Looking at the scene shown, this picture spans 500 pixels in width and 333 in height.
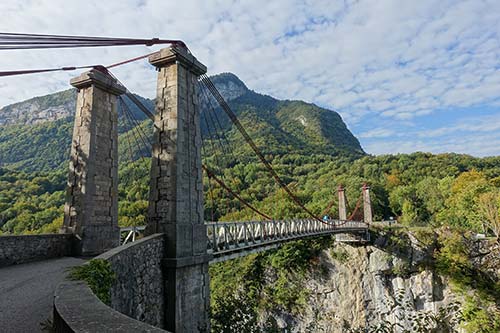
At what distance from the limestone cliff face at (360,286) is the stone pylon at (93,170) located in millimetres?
15592

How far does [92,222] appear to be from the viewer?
759 centimetres

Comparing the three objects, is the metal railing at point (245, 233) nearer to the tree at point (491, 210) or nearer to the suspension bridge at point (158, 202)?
the suspension bridge at point (158, 202)

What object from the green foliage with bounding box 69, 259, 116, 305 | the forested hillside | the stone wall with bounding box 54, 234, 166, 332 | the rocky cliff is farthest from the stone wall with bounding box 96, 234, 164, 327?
the rocky cliff

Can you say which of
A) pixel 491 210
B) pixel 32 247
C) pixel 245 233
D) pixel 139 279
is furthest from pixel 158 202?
pixel 491 210

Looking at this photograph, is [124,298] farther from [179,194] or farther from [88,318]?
[88,318]

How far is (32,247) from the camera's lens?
6422mm

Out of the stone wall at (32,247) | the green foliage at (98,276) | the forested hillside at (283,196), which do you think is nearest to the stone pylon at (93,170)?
the stone wall at (32,247)

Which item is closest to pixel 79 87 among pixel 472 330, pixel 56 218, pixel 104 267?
pixel 104 267

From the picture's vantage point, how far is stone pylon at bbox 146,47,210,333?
19.0 ft

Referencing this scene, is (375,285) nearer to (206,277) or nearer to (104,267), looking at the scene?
(206,277)

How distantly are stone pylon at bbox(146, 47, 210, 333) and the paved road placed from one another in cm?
182

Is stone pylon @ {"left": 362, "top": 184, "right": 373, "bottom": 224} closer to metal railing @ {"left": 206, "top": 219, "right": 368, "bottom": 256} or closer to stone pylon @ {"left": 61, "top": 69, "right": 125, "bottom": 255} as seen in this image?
metal railing @ {"left": 206, "top": 219, "right": 368, "bottom": 256}

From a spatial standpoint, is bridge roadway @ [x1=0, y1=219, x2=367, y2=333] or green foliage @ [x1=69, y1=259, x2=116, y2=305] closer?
bridge roadway @ [x1=0, y1=219, x2=367, y2=333]

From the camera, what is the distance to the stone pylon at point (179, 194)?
5.80m
